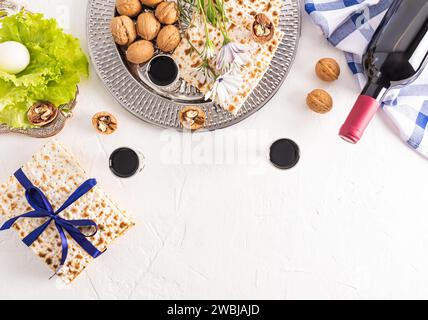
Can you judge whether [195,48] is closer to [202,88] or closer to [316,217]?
[202,88]

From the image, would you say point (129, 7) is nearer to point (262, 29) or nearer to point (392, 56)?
point (262, 29)

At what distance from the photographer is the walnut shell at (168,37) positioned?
994 millimetres

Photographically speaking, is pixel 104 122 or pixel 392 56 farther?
pixel 104 122

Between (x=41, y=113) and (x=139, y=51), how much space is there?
0.75 feet

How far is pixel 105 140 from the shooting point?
107 centimetres

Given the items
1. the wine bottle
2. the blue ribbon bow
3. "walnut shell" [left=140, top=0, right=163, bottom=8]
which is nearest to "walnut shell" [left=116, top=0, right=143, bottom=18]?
"walnut shell" [left=140, top=0, right=163, bottom=8]

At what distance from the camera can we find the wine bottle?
873mm

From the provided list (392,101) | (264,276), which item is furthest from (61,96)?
(392,101)

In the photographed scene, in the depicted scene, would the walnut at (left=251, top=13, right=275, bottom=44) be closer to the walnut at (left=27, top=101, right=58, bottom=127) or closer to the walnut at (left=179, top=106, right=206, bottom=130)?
the walnut at (left=179, top=106, right=206, bottom=130)

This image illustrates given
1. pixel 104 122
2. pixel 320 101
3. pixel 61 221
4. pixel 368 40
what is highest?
pixel 368 40

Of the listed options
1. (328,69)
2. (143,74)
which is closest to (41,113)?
(143,74)

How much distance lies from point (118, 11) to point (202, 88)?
225 millimetres

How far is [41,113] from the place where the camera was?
39.4 inches

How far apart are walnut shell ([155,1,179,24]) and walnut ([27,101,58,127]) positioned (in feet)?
0.91
